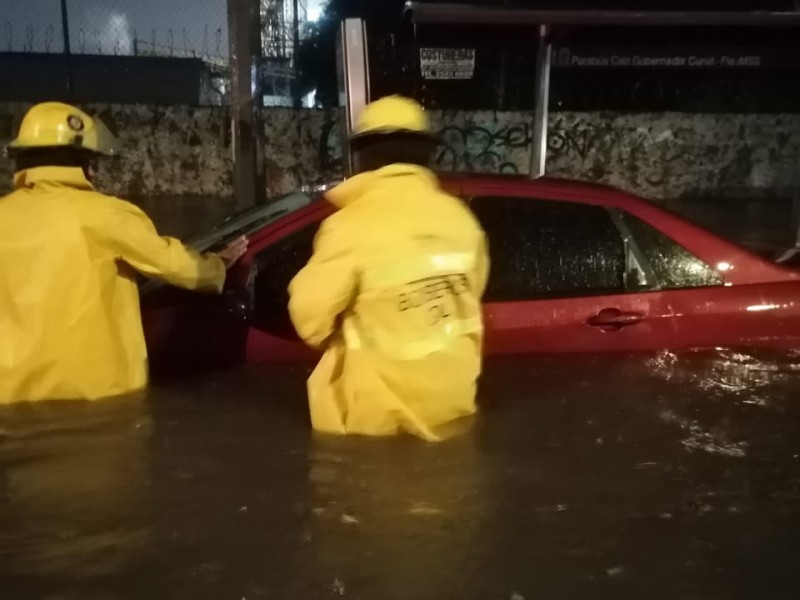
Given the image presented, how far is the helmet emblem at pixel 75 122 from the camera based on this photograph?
4059 millimetres

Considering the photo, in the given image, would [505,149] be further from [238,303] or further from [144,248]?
[144,248]

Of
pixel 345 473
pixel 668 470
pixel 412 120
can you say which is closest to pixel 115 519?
pixel 345 473

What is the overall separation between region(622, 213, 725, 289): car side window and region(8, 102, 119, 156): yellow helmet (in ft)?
8.16

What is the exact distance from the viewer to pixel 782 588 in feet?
9.87

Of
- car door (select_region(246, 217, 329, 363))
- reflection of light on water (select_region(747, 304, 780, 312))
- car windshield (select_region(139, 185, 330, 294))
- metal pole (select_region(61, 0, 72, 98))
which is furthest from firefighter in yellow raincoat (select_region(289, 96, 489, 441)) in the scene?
metal pole (select_region(61, 0, 72, 98))

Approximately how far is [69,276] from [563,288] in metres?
2.23

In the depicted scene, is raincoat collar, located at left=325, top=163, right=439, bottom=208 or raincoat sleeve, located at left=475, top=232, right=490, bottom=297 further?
raincoat sleeve, located at left=475, top=232, right=490, bottom=297

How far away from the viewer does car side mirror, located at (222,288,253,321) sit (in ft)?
15.0

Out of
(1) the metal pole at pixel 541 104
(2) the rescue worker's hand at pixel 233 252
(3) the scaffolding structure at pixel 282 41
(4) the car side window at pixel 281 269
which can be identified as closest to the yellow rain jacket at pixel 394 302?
(4) the car side window at pixel 281 269

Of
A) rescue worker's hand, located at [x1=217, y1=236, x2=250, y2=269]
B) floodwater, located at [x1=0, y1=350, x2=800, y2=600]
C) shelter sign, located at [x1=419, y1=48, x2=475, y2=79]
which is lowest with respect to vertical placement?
floodwater, located at [x1=0, y1=350, x2=800, y2=600]

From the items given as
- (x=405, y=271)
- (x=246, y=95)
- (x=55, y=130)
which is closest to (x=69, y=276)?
(x=55, y=130)

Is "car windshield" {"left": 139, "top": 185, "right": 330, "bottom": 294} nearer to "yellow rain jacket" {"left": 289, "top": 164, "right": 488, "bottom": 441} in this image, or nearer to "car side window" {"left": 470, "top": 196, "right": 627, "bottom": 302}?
Result: "car side window" {"left": 470, "top": 196, "right": 627, "bottom": 302}

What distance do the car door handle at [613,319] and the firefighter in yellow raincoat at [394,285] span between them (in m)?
0.99

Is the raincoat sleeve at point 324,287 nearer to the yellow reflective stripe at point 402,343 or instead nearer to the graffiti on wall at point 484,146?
the yellow reflective stripe at point 402,343
